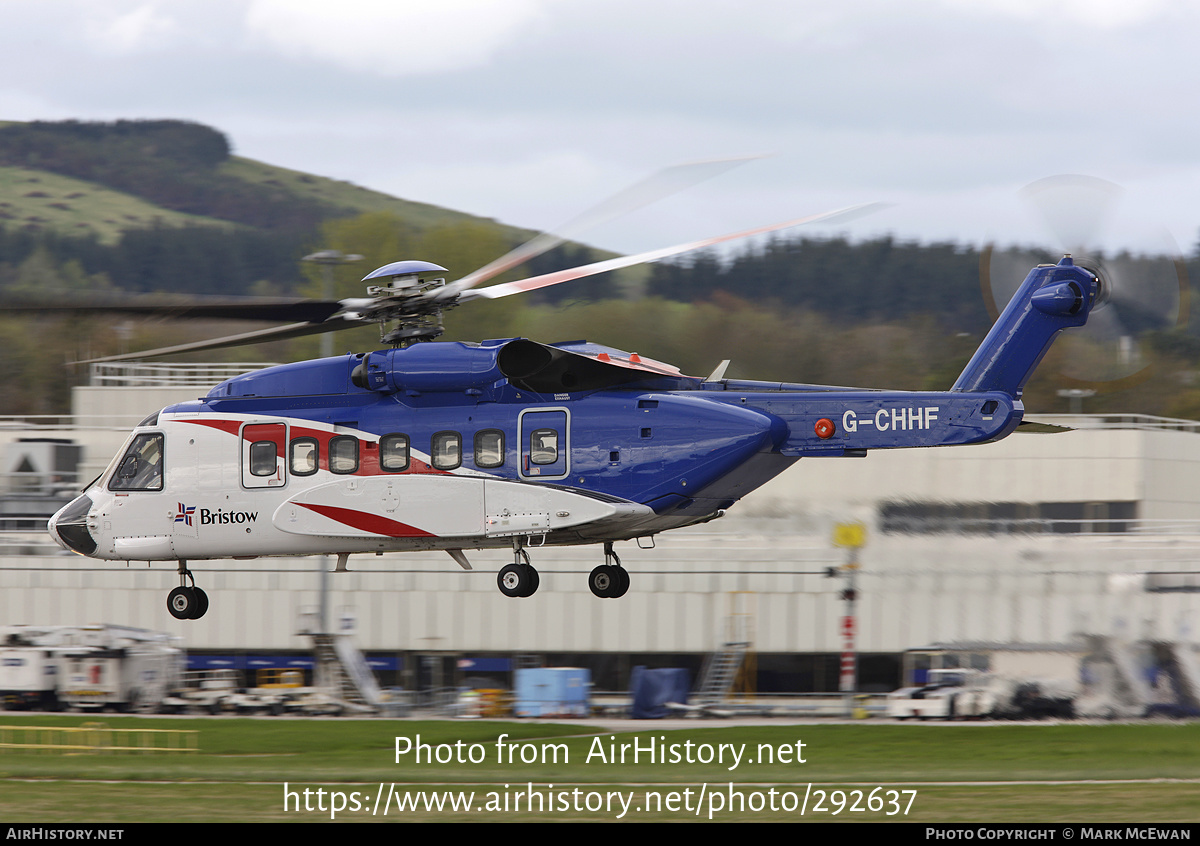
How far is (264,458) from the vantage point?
67.5 feet

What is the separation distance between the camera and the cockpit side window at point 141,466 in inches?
841

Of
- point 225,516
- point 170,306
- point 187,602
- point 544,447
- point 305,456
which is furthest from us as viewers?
point 187,602

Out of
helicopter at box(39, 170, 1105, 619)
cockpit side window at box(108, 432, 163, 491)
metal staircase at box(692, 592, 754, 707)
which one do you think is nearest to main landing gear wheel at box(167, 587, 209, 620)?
helicopter at box(39, 170, 1105, 619)

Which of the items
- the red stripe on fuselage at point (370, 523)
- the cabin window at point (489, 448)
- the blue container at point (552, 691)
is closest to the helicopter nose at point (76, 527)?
the red stripe on fuselage at point (370, 523)

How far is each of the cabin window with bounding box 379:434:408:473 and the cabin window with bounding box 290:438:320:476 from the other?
1095mm

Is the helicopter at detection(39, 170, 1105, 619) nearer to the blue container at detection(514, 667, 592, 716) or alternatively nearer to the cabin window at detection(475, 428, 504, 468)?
the cabin window at detection(475, 428, 504, 468)

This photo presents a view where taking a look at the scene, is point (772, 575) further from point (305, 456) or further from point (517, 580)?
point (305, 456)

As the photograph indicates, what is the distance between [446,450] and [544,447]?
4.81 feet

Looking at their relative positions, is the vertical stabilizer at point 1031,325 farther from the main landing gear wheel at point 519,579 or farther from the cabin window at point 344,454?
the cabin window at point 344,454

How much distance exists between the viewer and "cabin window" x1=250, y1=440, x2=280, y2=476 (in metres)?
20.5

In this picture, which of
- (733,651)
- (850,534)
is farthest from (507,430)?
(733,651)

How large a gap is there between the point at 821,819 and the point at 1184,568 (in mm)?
16208
